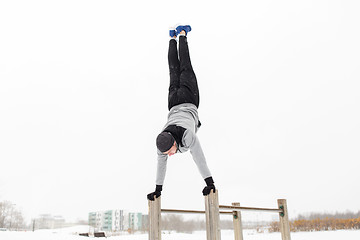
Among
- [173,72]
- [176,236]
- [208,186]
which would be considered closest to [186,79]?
[173,72]

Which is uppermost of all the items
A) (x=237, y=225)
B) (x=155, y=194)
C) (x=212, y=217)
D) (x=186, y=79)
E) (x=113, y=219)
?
(x=186, y=79)

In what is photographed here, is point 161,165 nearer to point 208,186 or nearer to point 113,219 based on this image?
point 208,186

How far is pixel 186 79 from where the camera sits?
9.86 ft

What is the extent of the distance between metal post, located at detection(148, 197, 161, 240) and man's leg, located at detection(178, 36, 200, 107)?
105 centimetres

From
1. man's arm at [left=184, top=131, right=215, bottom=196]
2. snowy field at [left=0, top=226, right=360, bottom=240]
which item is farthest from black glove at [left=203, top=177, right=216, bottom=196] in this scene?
snowy field at [left=0, top=226, right=360, bottom=240]

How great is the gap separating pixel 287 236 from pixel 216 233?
6.92ft

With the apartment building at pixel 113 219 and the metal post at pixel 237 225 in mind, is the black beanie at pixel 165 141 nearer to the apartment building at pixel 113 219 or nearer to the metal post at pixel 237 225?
the metal post at pixel 237 225

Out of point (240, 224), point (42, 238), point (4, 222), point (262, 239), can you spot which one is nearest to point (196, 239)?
point (262, 239)

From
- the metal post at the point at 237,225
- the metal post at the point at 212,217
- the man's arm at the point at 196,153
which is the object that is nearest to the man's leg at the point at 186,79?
the man's arm at the point at 196,153

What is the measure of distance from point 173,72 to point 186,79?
9.1 inches

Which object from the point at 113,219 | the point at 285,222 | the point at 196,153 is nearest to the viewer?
the point at 196,153

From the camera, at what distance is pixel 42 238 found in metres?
5.07

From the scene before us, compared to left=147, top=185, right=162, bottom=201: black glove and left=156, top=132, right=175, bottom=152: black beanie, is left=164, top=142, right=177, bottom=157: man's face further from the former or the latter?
left=147, top=185, right=162, bottom=201: black glove

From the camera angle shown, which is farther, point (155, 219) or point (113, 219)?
point (113, 219)
